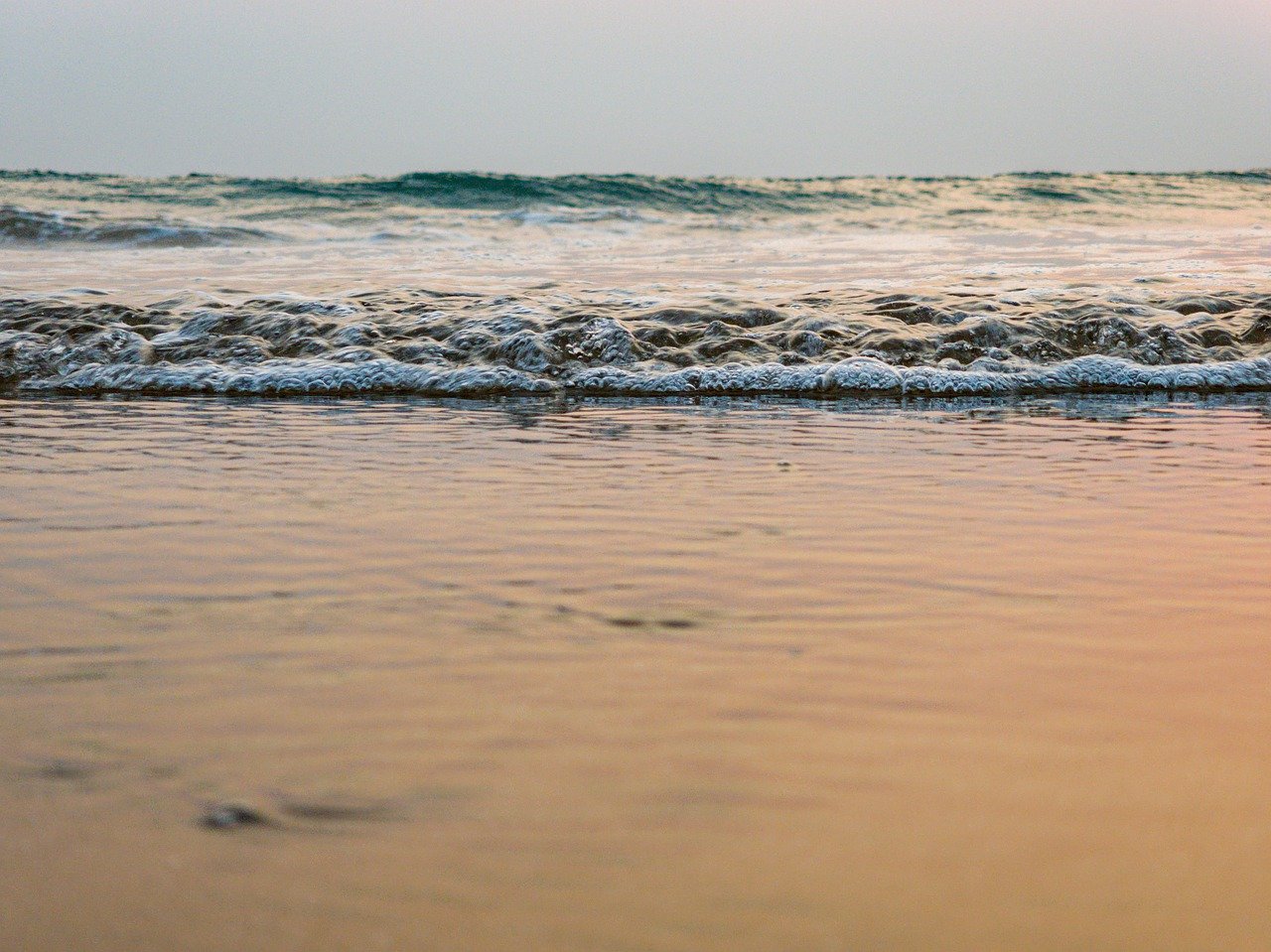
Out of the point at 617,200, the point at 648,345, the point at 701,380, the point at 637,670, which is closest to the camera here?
the point at 637,670

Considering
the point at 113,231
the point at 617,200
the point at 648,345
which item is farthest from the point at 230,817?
the point at 617,200

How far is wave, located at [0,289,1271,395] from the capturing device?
213 inches

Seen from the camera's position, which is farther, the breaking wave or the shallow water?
the breaking wave

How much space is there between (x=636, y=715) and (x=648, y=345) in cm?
445

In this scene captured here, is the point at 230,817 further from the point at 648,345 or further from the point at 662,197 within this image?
the point at 662,197

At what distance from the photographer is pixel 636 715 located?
1.45 metres

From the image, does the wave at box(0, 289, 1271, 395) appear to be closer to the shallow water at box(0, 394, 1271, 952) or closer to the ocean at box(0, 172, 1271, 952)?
→ the ocean at box(0, 172, 1271, 952)

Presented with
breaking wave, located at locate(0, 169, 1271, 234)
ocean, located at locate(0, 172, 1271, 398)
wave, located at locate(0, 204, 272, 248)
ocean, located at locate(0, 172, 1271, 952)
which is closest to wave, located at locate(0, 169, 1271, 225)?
breaking wave, located at locate(0, 169, 1271, 234)

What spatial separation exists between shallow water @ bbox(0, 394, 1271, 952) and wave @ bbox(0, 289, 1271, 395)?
2492mm

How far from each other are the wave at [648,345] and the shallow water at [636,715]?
249 cm

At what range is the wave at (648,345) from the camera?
5.40 metres

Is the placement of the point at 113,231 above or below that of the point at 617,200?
below

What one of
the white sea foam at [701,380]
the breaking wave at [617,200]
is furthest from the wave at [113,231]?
the white sea foam at [701,380]

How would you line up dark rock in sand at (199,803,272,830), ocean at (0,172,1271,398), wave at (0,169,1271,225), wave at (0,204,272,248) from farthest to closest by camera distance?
1. wave at (0,169,1271,225)
2. wave at (0,204,272,248)
3. ocean at (0,172,1271,398)
4. dark rock in sand at (199,803,272,830)
